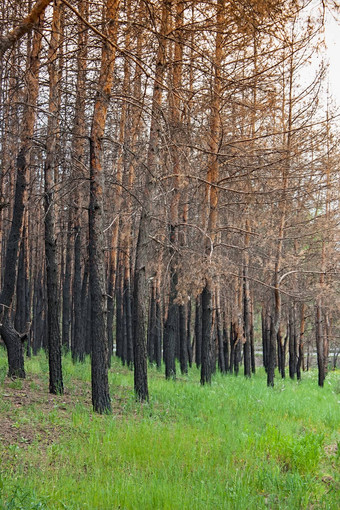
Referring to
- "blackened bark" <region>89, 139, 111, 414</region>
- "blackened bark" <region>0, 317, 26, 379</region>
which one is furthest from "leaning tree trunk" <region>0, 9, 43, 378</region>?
"blackened bark" <region>89, 139, 111, 414</region>

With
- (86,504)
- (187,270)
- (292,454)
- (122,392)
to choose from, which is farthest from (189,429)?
(187,270)

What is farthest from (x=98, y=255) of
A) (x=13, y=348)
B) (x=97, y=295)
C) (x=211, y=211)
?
(x=211, y=211)

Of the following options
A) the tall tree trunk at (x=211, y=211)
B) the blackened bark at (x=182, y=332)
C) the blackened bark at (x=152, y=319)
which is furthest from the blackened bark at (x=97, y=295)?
the blackened bark at (x=152, y=319)

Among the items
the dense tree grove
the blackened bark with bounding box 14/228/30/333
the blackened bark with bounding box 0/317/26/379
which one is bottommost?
the blackened bark with bounding box 0/317/26/379

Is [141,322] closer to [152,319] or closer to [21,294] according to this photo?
[21,294]

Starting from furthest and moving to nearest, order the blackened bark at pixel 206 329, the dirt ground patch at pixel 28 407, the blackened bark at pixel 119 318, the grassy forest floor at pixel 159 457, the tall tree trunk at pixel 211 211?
the blackened bark at pixel 119 318
the blackened bark at pixel 206 329
the tall tree trunk at pixel 211 211
the dirt ground patch at pixel 28 407
the grassy forest floor at pixel 159 457

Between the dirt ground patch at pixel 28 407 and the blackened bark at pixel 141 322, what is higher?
the blackened bark at pixel 141 322

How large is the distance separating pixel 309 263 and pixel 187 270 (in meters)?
9.65

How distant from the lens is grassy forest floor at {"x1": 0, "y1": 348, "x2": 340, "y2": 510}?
15.1 feet

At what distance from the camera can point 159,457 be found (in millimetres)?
5734

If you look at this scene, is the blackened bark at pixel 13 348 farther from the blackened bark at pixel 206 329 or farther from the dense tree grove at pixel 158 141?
the blackened bark at pixel 206 329

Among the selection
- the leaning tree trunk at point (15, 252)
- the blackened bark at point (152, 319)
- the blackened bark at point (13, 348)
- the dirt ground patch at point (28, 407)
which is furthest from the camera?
the blackened bark at point (152, 319)

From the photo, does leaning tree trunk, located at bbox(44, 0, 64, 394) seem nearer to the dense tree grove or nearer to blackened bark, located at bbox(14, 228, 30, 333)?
the dense tree grove

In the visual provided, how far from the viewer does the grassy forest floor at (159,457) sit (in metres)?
4.61
